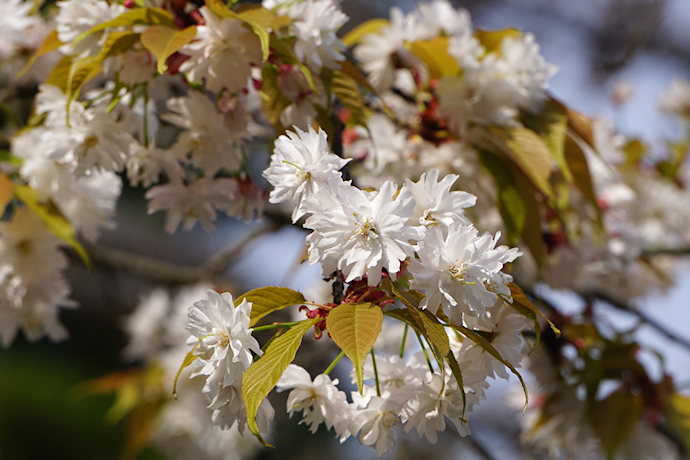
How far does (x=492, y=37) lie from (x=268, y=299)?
0.80 metres

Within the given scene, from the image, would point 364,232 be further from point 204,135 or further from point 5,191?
point 5,191

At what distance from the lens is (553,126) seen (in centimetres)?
102

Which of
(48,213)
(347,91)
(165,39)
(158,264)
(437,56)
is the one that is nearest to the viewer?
(165,39)

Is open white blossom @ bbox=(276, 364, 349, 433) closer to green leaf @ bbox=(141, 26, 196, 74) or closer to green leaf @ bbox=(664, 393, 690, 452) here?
green leaf @ bbox=(141, 26, 196, 74)

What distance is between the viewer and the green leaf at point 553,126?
989 millimetres

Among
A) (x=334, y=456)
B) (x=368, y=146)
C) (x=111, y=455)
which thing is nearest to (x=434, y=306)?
(x=368, y=146)

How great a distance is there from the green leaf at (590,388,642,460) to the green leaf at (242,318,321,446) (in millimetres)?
847

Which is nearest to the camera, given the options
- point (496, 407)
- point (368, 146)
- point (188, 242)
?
point (368, 146)

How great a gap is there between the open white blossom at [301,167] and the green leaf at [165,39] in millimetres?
199

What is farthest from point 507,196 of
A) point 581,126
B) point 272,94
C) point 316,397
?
point 316,397

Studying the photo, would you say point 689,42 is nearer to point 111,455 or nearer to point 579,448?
point 579,448

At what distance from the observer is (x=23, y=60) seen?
1.18 m

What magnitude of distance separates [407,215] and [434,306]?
89 mm

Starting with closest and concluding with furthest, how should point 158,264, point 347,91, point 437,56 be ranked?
point 347,91 → point 437,56 → point 158,264
